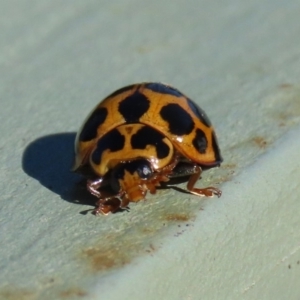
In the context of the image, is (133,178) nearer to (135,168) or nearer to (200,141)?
(135,168)

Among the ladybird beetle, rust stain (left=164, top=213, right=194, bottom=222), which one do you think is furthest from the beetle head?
rust stain (left=164, top=213, right=194, bottom=222)

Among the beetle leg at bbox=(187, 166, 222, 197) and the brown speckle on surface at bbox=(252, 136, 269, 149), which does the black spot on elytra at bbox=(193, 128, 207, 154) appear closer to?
the beetle leg at bbox=(187, 166, 222, 197)

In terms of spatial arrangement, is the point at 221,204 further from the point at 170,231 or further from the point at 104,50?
the point at 104,50

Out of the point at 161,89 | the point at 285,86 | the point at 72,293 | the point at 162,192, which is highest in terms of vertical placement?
the point at 161,89

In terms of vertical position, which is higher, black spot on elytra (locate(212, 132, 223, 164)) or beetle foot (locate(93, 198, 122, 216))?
beetle foot (locate(93, 198, 122, 216))

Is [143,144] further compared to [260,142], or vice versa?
[260,142]

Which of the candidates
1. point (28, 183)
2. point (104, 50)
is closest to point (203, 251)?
point (28, 183)

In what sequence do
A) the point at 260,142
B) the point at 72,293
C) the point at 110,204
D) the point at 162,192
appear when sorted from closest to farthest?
1. the point at 72,293
2. the point at 110,204
3. the point at 162,192
4. the point at 260,142

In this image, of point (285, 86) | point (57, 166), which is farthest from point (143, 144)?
point (285, 86)
